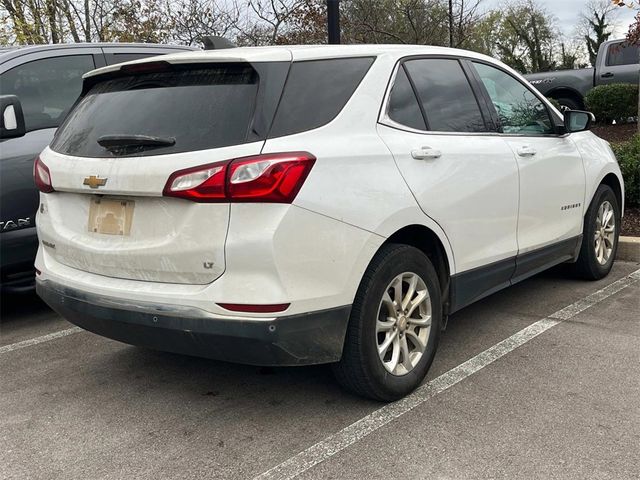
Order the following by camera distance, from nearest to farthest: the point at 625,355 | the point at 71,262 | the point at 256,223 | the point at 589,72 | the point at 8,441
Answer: the point at 256,223, the point at 8,441, the point at 71,262, the point at 625,355, the point at 589,72

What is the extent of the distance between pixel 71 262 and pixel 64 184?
38 centimetres

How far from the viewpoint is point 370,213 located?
291 centimetres

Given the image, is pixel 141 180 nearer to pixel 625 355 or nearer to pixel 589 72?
pixel 625 355

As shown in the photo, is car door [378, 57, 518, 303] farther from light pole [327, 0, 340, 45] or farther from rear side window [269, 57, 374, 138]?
light pole [327, 0, 340, 45]

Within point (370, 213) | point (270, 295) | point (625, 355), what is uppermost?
point (370, 213)

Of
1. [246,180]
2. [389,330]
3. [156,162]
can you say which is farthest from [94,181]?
[389,330]

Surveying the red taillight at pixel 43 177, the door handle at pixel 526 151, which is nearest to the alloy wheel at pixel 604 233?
the door handle at pixel 526 151

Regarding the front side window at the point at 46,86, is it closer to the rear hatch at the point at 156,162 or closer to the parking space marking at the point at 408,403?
the rear hatch at the point at 156,162

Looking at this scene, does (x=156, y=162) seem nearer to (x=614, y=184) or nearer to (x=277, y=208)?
(x=277, y=208)

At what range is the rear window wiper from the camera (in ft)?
9.22

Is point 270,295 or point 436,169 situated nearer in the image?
point 270,295

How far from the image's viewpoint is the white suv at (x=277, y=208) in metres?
2.65

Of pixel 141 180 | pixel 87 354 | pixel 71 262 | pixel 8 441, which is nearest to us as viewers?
pixel 141 180

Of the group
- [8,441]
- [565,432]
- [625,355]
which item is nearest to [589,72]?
[625,355]
